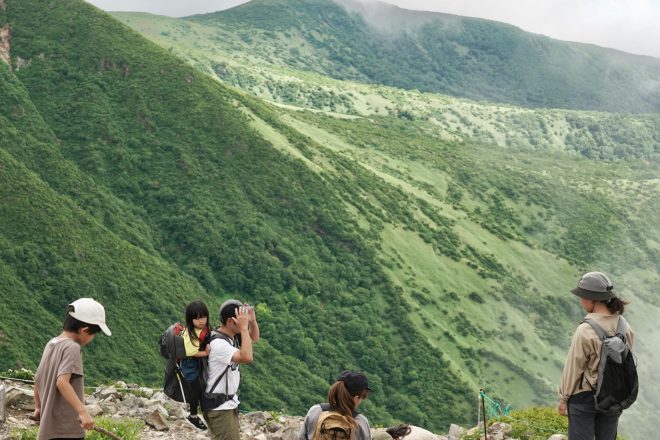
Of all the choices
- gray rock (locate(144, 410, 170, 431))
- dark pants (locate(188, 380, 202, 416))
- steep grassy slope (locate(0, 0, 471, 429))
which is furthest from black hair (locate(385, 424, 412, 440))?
steep grassy slope (locate(0, 0, 471, 429))

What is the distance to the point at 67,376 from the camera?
8938 millimetres

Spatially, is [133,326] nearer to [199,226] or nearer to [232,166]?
[199,226]

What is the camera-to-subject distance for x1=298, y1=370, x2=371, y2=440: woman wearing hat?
827cm

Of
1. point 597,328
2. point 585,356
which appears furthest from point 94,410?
point 597,328

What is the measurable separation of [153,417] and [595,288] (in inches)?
386

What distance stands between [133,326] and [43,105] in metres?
Result: 38.4

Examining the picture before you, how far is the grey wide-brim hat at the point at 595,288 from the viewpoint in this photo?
10.2 m

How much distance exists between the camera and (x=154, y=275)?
7069 cm

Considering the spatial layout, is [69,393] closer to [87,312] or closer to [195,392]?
[87,312]

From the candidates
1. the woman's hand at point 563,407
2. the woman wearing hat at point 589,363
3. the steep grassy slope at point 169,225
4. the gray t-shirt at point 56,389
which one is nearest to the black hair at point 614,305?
the woman wearing hat at point 589,363

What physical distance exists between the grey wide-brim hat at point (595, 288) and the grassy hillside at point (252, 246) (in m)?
45.5

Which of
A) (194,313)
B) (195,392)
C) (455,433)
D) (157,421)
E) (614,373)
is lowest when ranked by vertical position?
(157,421)

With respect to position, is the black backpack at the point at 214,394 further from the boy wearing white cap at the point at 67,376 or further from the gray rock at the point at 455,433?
the gray rock at the point at 455,433

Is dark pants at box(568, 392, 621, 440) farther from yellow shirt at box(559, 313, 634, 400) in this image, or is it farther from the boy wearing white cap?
the boy wearing white cap
